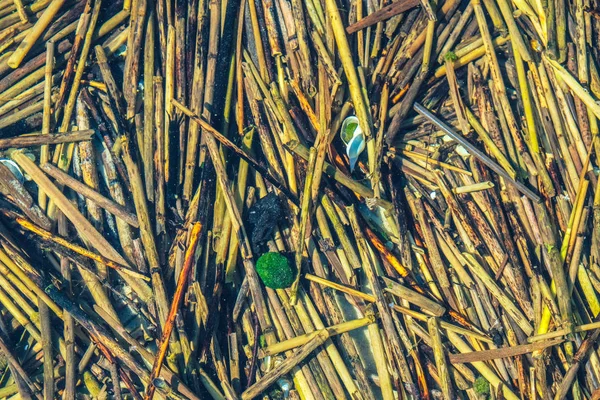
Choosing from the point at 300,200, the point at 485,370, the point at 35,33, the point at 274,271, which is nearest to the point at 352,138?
the point at 300,200

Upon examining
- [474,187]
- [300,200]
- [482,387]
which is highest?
[300,200]

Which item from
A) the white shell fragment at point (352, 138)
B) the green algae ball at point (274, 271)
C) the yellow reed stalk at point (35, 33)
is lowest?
the green algae ball at point (274, 271)

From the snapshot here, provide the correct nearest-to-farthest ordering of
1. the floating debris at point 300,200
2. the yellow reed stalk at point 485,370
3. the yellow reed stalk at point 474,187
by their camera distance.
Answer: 1. the yellow reed stalk at point 485,370
2. the floating debris at point 300,200
3. the yellow reed stalk at point 474,187

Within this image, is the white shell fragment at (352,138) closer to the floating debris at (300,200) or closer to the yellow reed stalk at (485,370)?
the floating debris at (300,200)

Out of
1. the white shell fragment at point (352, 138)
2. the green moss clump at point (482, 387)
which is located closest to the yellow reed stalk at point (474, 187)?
the white shell fragment at point (352, 138)

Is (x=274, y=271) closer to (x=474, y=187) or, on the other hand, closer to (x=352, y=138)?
(x=352, y=138)

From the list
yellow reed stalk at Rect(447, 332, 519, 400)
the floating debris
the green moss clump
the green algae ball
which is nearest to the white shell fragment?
the floating debris
